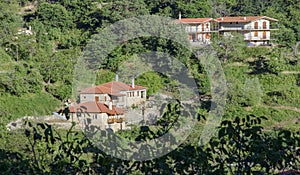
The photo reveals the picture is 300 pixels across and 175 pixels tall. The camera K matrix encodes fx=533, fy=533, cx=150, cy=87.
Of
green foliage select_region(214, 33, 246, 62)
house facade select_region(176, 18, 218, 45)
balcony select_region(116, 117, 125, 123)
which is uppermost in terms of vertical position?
house facade select_region(176, 18, 218, 45)

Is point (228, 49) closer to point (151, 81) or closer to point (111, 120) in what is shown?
point (151, 81)

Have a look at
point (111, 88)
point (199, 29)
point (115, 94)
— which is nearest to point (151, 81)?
point (111, 88)

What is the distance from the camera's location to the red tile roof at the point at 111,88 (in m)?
10.0

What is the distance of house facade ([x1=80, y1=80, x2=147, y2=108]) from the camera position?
9.95m

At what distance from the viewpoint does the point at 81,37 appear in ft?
41.3

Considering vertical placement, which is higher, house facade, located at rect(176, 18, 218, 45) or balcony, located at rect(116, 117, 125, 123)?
house facade, located at rect(176, 18, 218, 45)

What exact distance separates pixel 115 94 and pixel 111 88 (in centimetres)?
22

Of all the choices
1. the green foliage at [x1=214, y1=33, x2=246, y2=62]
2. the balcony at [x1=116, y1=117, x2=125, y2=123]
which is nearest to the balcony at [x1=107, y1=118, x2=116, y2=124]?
the balcony at [x1=116, y1=117, x2=125, y2=123]

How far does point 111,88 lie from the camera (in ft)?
33.5

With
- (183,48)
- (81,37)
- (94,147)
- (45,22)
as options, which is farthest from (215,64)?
(94,147)

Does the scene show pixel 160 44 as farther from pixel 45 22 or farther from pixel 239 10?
pixel 239 10

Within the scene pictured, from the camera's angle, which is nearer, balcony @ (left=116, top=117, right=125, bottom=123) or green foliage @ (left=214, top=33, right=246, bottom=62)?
balcony @ (left=116, top=117, right=125, bottom=123)

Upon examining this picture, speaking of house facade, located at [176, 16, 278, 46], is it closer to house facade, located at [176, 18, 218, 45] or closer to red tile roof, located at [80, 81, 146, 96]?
house facade, located at [176, 18, 218, 45]

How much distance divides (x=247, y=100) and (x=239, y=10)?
682 centimetres
